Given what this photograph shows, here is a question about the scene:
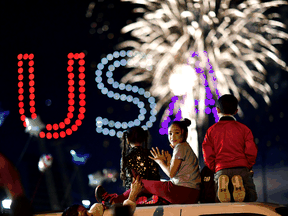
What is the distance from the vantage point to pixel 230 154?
386 cm

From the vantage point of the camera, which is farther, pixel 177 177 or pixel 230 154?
pixel 177 177

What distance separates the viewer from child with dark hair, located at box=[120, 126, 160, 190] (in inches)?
183

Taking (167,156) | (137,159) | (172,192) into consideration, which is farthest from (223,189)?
(137,159)

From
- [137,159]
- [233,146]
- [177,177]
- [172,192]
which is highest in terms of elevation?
[233,146]

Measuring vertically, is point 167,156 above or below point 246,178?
above

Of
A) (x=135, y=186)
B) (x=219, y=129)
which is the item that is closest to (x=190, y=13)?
(x=219, y=129)

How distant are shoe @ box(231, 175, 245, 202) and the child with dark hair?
4.17 feet

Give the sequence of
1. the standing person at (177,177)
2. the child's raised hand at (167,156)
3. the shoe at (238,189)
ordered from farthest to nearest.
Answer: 1. the child's raised hand at (167,156)
2. the standing person at (177,177)
3. the shoe at (238,189)

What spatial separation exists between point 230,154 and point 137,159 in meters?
1.27

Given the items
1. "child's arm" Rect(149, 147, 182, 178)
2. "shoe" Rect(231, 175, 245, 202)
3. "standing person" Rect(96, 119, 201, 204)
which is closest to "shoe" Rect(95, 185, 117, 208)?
"standing person" Rect(96, 119, 201, 204)

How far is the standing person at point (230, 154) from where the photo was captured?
11.9ft

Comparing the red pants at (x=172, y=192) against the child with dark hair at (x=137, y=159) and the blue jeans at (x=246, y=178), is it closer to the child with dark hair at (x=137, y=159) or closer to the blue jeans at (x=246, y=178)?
the blue jeans at (x=246, y=178)

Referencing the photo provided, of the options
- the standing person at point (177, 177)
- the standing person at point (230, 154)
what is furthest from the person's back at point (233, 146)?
the standing person at point (177, 177)

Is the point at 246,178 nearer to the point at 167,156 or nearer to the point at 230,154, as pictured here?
the point at 230,154
